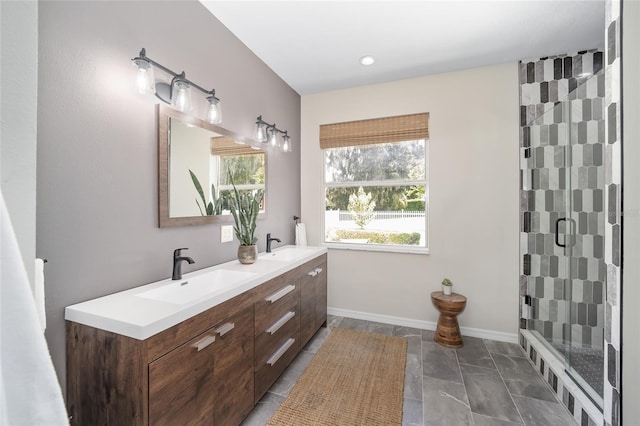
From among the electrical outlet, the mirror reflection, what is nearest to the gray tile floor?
the electrical outlet

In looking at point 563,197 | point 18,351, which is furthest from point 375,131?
point 18,351

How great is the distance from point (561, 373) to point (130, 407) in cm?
240

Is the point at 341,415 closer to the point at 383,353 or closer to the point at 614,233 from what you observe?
the point at 383,353

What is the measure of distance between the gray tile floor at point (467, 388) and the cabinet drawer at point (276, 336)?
11.5 inches

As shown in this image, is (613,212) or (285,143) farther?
(285,143)

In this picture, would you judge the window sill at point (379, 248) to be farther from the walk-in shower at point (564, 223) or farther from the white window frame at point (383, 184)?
the walk-in shower at point (564, 223)

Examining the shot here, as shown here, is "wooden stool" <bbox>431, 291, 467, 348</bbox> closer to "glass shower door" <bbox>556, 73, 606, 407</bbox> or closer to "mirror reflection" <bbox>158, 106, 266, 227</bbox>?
"glass shower door" <bbox>556, 73, 606, 407</bbox>

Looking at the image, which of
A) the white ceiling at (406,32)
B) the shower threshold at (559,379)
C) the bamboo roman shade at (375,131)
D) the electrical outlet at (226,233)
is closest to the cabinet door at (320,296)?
the electrical outlet at (226,233)

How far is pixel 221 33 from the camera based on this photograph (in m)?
1.97

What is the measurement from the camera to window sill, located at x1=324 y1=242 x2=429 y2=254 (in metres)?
2.76

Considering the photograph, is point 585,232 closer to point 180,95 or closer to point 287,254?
point 287,254

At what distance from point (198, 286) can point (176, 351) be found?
→ 1.84 feet

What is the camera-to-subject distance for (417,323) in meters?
2.74

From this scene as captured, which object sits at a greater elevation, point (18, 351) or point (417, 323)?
point (18, 351)
